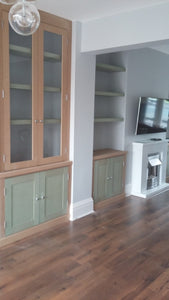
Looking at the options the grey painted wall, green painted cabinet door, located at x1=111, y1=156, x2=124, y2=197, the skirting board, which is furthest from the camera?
the grey painted wall

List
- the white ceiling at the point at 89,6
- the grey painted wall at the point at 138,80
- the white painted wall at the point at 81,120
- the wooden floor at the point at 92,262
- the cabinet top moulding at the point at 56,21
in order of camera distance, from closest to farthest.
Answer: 1. the wooden floor at the point at 92,262
2. the white ceiling at the point at 89,6
3. the cabinet top moulding at the point at 56,21
4. the white painted wall at the point at 81,120
5. the grey painted wall at the point at 138,80

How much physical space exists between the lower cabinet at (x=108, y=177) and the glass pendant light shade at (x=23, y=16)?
2953 mm

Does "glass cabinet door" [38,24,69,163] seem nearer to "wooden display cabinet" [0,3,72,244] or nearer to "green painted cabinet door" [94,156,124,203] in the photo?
"wooden display cabinet" [0,3,72,244]

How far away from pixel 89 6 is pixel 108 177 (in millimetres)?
2363

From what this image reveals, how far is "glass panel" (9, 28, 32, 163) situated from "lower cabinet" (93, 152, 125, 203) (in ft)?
4.17

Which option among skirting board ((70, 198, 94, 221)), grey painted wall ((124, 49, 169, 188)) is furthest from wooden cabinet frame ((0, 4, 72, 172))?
grey painted wall ((124, 49, 169, 188))

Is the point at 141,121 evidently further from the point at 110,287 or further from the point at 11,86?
the point at 110,287

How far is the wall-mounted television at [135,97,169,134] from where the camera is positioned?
4.79m

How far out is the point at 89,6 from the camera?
2.93m

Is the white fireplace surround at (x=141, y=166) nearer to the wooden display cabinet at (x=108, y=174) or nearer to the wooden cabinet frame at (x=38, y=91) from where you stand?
the wooden display cabinet at (x=108, y=174)

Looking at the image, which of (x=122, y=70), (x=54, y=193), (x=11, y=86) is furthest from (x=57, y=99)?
(x=122, y=70)

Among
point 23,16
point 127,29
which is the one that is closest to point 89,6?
point 127,29

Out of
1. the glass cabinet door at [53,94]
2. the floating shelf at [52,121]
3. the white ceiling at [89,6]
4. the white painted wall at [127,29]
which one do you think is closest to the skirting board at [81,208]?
the glass cabinet door at [53,94]

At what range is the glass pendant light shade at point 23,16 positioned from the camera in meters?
1.25
